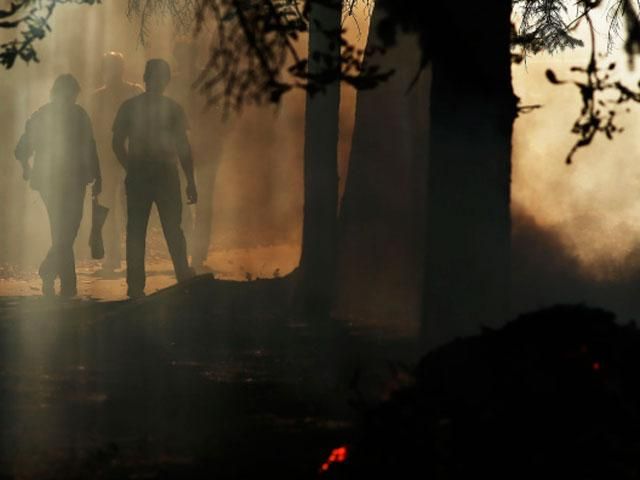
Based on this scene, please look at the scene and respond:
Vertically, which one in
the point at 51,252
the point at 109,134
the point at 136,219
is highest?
the point at 109,134

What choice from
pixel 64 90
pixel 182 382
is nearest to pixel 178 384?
pixel 182 382


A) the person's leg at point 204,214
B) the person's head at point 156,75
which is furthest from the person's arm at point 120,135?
the person's leg at point 204,214

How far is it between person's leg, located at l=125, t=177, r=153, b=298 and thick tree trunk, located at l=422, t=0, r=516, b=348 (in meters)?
5.08

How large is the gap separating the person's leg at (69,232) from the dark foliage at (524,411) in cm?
1060

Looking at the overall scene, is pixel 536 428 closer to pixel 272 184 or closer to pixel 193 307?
pixel 193 307

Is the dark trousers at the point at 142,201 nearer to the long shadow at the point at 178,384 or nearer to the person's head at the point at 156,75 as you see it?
the long shadow at the point at 178,384

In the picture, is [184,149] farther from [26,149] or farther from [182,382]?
[182,382]

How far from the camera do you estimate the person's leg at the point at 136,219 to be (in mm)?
15484

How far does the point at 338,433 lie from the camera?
8500mm

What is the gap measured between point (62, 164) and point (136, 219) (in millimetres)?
1020

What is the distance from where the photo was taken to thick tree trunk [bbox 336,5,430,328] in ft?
43.2

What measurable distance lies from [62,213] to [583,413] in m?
11.2

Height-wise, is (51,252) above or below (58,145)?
below

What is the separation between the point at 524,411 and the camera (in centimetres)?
539
